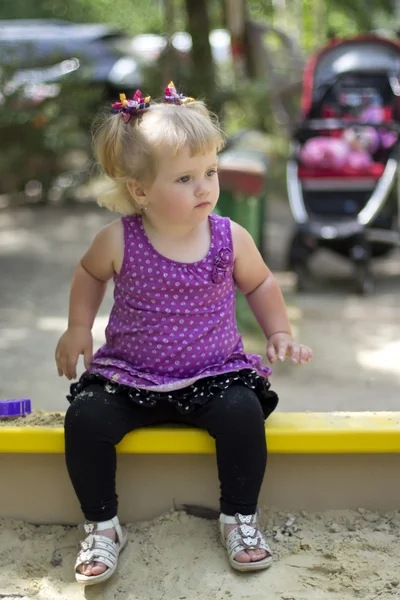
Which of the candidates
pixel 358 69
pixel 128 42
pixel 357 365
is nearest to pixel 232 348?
pixel 357 365

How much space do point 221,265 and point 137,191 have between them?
292mm

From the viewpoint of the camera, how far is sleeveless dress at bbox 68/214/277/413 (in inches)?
91.2

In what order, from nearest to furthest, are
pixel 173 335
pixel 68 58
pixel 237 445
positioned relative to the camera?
pixel 237 445 → pixel 173 335 → pixel 68 58

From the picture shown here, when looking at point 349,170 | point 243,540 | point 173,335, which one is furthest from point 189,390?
point 349,170

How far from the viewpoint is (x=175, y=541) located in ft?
7.63

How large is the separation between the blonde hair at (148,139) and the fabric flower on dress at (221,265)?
0.27 m

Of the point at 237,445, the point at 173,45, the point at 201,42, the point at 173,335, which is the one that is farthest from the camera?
the point at 201,42

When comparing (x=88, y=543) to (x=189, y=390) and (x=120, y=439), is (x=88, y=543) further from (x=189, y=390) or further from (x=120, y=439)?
(x=189, y=390)

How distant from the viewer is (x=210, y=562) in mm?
2229

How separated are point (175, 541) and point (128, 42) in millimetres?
10640

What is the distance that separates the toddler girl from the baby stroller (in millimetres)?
3269

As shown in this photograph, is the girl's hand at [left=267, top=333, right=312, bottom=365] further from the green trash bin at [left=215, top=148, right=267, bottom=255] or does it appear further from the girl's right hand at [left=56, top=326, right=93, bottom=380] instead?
the green trash bin at [left=215, top=148, right=267, bottom=255]

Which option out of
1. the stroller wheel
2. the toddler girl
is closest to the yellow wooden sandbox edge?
the toddler girl

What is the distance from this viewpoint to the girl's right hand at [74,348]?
8.07ft
